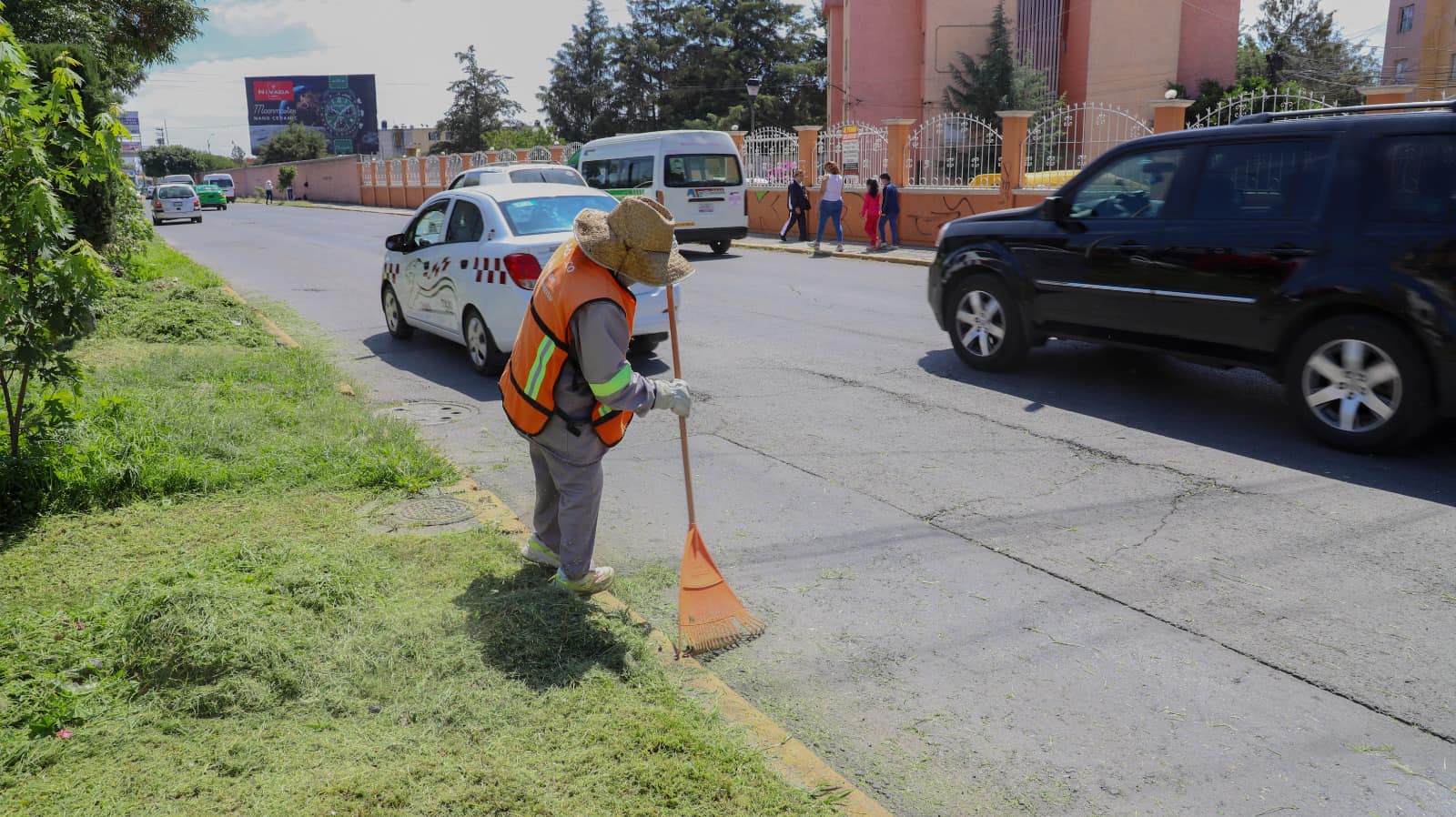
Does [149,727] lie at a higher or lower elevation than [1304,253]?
lower

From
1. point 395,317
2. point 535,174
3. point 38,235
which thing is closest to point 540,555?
point 38,235

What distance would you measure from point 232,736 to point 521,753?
0.87m

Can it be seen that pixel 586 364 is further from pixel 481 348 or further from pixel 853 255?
pixel 853 255

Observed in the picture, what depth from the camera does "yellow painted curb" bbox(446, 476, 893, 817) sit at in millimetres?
2861

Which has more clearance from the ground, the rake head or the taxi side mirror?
the taxi side mirror

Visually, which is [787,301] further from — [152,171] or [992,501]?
[152,171]

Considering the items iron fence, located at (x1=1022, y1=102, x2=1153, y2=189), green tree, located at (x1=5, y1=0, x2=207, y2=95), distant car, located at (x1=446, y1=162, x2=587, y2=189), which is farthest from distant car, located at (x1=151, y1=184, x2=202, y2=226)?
iron fence, located at (x1=1022, y1=102, x2=1153, y2=189)

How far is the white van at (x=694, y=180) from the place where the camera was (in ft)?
65.1

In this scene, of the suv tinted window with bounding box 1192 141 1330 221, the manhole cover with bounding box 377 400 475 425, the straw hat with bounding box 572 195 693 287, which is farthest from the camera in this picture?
the manhole cover with bounding box 377 400 475 425

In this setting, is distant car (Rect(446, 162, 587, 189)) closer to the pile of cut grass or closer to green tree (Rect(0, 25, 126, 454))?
green tree (Rect(0, 25, 126, 454))

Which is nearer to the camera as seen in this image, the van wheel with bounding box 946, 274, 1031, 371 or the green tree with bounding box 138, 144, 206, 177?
the van wheel with bounding box 946, 274, 1031, 371

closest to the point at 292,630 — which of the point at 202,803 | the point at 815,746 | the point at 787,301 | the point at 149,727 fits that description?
the point at 149,727

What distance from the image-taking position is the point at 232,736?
10.1 ft

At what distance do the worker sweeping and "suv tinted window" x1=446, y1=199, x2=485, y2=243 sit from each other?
5074 mm
